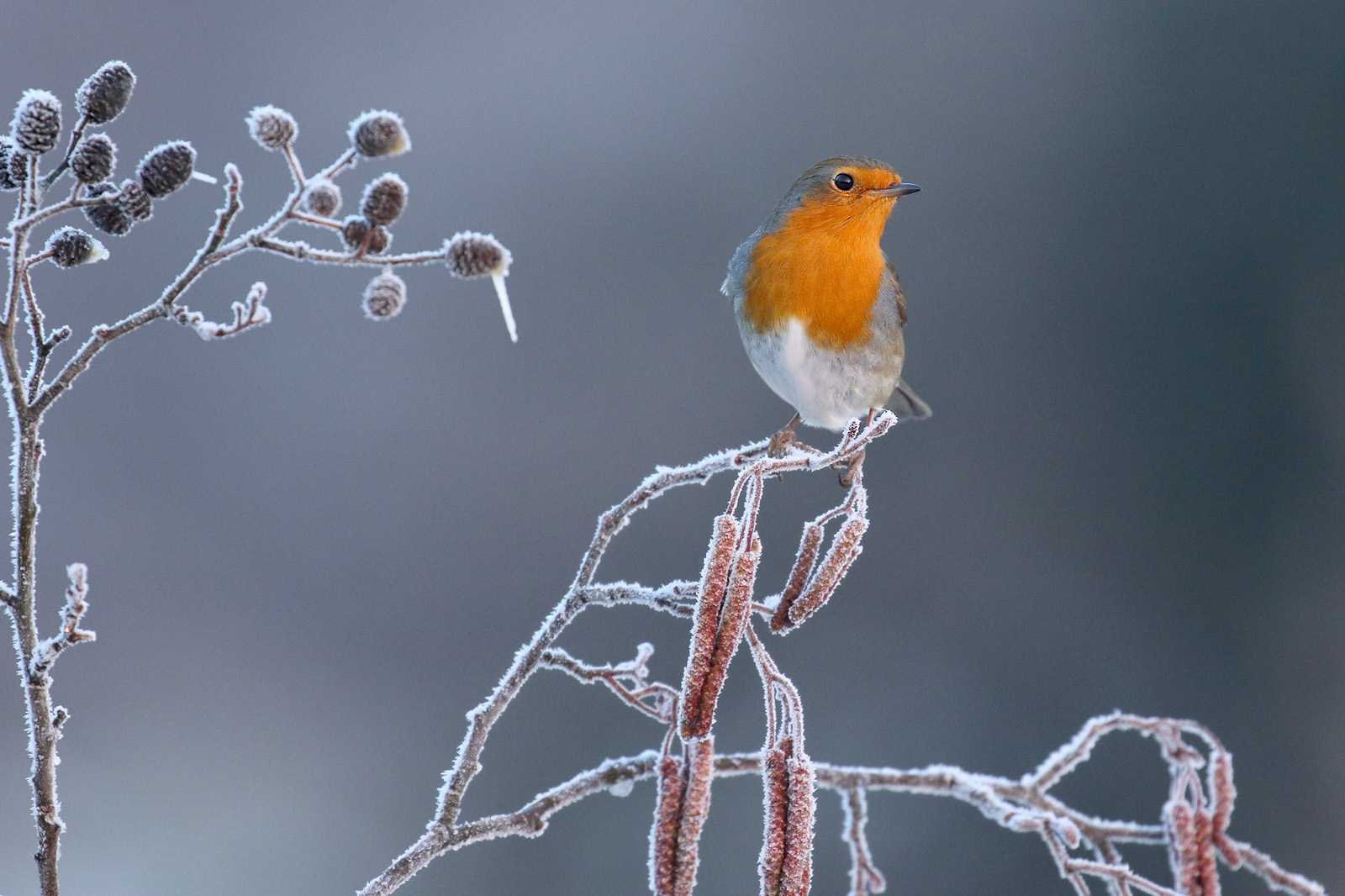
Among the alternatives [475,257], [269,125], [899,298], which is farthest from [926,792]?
[899,298]

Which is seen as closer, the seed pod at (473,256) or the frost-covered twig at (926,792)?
the seed pod at (473,256)

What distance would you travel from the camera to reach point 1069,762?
2.32 ft

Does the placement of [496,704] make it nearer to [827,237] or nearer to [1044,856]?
[827,237]

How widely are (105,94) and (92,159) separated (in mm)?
32

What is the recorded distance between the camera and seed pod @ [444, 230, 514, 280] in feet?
1.69

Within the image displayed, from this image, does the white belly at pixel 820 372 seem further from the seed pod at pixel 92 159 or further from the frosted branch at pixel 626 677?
the seed pod at pixel 92 159

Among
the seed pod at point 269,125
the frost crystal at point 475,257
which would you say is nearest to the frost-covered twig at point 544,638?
the frost crystal at point 475,257

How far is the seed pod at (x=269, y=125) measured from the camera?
1.89ft

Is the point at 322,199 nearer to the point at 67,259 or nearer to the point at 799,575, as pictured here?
the point at 67,259

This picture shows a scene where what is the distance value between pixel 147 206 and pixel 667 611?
0.35 meters

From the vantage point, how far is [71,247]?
533 mm

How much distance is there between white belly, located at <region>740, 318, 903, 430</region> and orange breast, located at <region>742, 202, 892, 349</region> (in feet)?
0.05

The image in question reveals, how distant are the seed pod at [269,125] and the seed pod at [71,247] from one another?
0.33ft

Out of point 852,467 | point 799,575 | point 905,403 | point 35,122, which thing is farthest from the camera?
point 905,403
